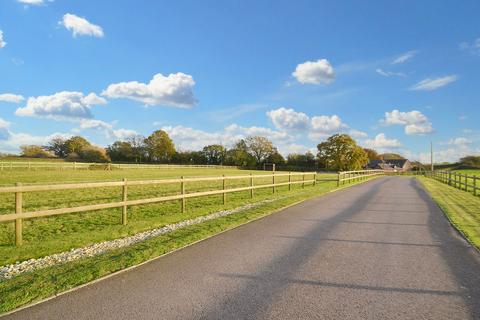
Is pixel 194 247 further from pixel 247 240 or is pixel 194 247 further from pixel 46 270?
pixel 46 270

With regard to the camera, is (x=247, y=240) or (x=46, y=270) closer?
(x=46, y=270)

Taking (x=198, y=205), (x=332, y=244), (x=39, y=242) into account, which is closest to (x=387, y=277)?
(x=332, y=244)

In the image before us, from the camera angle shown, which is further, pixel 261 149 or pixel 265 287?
pixel 261 149

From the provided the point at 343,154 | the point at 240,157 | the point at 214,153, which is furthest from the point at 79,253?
the point at 214,153

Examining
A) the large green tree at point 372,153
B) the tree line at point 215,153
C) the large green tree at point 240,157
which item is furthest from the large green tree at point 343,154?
the large green tree at point 372,153

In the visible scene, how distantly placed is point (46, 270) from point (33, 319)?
6.26 feet

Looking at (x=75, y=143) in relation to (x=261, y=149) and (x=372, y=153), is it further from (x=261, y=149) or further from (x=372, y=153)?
(x=372, y=153)

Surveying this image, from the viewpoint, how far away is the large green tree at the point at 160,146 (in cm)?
9704

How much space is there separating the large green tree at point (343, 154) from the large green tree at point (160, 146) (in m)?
40.6

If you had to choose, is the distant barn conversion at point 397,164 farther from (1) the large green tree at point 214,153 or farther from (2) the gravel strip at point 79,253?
(2) the gravel strip at point 79,253

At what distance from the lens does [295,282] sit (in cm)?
509

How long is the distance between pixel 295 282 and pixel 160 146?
311 feet

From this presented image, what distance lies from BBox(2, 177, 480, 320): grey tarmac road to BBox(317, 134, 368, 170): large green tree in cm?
8014

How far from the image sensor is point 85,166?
46312 mm
